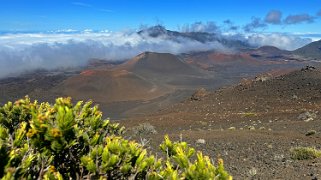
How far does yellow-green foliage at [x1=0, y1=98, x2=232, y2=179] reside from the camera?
3.55 meters

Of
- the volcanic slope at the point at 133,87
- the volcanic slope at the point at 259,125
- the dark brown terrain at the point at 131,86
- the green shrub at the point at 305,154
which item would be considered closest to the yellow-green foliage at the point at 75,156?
the volcanic slope at the point at 259,125

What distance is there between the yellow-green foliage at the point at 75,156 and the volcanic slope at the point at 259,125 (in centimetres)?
468

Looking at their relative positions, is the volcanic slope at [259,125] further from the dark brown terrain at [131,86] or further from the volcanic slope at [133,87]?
the volcanic slope at [133,87]

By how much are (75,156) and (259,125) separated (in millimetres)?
16144

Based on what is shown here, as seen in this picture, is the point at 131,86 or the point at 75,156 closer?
the point at 75,156

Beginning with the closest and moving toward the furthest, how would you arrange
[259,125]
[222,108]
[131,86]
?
[259,125]
[222,108]
[131,86]

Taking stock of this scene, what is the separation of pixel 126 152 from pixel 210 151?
30.6ft

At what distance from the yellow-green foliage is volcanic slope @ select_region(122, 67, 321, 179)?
15.3ft

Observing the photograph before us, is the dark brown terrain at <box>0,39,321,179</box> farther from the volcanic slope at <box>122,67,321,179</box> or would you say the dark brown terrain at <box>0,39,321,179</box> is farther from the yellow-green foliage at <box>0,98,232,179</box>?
the yellow-green foliage at <box>0,98,232,179</box>

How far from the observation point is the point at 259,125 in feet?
63.5

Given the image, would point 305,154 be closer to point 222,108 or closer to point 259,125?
point 259,125

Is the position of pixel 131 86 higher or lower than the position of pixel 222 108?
lower

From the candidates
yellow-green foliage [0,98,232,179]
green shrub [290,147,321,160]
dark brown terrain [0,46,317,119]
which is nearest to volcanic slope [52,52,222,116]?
dark brown terrain [0,46,317,119]

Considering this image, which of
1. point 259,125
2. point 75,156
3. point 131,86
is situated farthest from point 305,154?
point 131,86
